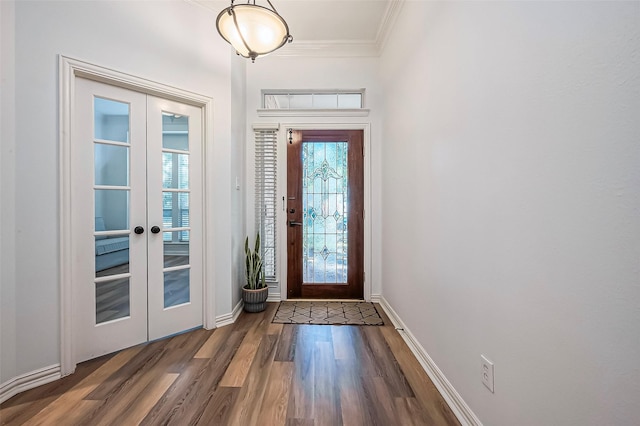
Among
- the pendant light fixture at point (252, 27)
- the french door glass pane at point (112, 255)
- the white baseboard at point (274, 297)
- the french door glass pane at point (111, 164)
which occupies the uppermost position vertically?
the pendant light fixture at point (252, 27)

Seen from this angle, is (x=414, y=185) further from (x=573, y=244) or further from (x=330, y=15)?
(x=330, y=15)

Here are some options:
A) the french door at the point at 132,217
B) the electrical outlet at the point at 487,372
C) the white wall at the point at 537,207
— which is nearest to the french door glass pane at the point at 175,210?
the french door at the point at 132,217

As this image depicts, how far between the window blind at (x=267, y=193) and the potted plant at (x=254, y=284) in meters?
0.20

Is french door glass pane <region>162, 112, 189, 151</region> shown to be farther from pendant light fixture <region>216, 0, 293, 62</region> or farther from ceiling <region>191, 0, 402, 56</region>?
ceiling <region>191, 0, 402, 56</region>

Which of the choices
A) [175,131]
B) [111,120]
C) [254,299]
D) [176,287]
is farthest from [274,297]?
[111,120]

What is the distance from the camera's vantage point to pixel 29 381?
4.81 feet

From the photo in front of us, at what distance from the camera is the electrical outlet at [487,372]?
3.47 ft

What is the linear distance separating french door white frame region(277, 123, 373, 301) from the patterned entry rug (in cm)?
22

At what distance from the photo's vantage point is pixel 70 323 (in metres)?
1.61

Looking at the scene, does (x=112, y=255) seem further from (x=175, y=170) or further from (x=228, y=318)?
(x=228, y=318)

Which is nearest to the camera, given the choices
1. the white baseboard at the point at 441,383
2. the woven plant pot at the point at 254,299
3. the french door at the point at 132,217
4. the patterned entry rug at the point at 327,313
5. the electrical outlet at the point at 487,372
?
the electrical outlet at the point at 487,372

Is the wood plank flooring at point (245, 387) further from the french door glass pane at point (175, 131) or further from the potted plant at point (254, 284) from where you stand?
the french door glass pane at point (175, 131)

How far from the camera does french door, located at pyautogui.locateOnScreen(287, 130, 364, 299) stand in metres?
2.95

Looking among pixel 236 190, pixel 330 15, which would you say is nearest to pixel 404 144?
pixel 330 15
